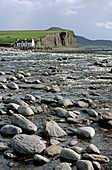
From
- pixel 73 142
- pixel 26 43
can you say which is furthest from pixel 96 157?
pixel 26 43

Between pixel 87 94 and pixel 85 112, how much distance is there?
3.67m

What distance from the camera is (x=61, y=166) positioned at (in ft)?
17.7

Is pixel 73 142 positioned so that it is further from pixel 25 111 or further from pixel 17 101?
pixel 17 101

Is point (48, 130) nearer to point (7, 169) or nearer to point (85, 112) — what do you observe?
point (7, 169)

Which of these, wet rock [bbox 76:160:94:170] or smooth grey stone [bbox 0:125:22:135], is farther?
smooth grey stone [bbox 0:125:22:135]

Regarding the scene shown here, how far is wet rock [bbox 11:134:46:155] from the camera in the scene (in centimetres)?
616

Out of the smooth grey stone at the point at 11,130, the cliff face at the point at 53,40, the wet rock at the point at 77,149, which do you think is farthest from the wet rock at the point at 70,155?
the cliff face at the point at 53,40

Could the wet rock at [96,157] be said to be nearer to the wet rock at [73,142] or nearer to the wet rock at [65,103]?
the wet rock at [73,142]

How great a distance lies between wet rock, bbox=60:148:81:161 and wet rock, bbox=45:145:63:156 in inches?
10.9

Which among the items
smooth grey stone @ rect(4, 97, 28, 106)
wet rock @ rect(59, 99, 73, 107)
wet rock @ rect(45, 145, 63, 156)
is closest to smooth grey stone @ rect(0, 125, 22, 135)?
wet rock @ rect(45, 145, 63, 156)

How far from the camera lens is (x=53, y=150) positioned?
6.31 m

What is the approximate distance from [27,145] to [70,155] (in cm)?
113

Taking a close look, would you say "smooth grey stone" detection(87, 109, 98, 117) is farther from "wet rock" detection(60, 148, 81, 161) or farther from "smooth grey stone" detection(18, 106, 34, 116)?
"wet rock" detection(60, 148, 81, 161)

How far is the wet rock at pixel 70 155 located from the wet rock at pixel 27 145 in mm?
631
